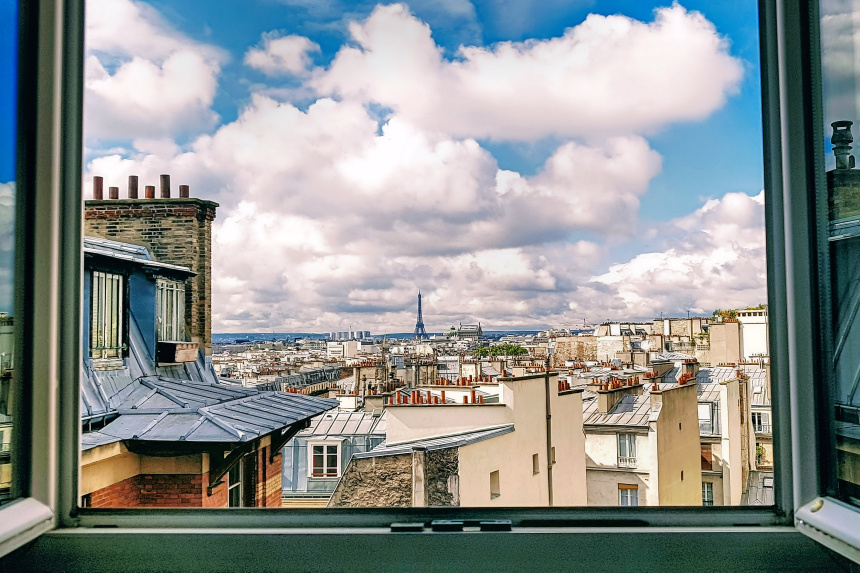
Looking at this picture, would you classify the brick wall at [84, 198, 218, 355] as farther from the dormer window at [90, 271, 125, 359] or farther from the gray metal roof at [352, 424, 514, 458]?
the gray metal roof at [352, 424, 514, 458]

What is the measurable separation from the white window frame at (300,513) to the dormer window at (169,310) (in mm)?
2951

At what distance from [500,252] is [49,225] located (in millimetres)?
1358

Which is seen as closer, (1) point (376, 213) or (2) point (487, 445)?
(1) point (376, 213)

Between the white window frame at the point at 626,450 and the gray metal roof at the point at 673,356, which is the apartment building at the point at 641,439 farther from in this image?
the gray metal roof at the point at 673,356

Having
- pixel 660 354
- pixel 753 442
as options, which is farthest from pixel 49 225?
pixel 660 354

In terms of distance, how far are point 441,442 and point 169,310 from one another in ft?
5.99

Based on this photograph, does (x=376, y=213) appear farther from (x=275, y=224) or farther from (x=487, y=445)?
(x=487, y=445)

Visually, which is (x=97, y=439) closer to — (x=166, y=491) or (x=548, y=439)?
(x=166, y=491)

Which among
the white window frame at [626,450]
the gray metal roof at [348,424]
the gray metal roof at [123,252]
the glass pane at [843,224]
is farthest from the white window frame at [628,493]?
the gray metal roof at [123,252]

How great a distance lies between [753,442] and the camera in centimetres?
162

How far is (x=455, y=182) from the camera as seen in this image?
76.9 inches

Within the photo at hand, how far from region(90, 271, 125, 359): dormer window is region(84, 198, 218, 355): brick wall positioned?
0.53 metres

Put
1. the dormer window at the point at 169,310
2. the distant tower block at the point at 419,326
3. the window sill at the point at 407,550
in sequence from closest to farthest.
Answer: the window sill at the point at 407,550, the distant tower block at the point at 419,326, the dormer window at the point at 169,310

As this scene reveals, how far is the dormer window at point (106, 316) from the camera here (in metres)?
3.23
